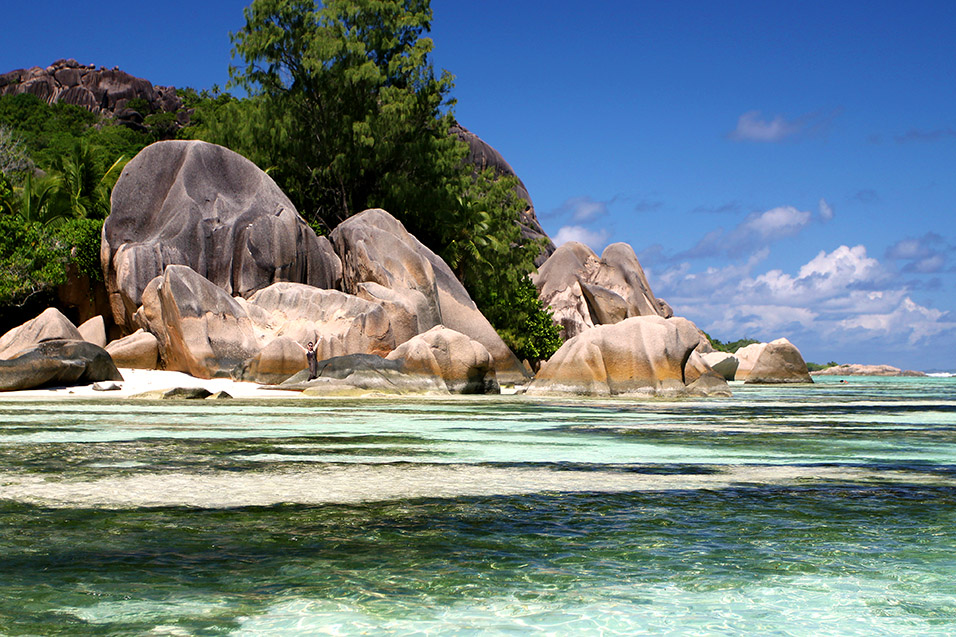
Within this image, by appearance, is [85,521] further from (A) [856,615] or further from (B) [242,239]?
(B) [242,239]

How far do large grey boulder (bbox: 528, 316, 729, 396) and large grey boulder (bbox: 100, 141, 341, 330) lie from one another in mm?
10177

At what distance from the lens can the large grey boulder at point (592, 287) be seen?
170ft

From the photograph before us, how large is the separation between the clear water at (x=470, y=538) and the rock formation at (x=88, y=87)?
75.2 metres

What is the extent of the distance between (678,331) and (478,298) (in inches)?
679

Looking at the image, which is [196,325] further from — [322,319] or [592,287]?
[592,287]

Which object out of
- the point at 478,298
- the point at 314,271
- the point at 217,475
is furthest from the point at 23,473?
the point at 478,298

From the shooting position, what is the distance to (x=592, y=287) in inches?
2131

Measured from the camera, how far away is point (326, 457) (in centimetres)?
744

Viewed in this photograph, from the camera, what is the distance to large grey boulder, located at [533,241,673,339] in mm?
51938

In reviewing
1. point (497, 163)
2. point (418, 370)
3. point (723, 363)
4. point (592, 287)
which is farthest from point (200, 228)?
point (497, 163)

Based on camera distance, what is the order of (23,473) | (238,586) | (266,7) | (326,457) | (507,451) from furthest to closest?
(266,7), (507,451), (326,457), (23,473), (238,586)

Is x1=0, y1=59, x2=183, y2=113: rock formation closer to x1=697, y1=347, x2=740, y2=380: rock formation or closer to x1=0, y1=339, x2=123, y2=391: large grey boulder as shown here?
x1=697, y1=347, x2=740, y2=380: rock formation

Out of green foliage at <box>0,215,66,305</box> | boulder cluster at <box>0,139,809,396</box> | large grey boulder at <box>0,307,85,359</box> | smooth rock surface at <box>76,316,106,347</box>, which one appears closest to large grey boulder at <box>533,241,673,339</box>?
boulder cluster at <box>0,139,809,396</box>

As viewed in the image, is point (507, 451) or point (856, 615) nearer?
point (856, 615)
